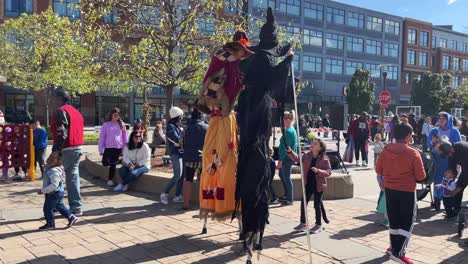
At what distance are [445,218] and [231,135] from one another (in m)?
4.20

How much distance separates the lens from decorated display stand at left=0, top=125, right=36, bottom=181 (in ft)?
33.3

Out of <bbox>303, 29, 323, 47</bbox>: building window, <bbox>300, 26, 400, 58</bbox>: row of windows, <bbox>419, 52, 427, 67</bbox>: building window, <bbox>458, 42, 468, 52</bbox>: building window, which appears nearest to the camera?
<bbox>303, 29, 323, 47</bbox>: building window

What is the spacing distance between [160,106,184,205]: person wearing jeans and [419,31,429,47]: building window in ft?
224

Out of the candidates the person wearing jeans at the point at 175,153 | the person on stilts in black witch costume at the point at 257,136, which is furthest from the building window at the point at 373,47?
the person on stilts in black witch costume at the point at 257,136

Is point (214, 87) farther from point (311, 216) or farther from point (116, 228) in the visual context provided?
point (311, 216)

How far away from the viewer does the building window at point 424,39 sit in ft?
223

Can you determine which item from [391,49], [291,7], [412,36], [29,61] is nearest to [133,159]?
[29,61]

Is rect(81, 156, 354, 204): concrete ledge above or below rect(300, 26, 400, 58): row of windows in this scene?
below

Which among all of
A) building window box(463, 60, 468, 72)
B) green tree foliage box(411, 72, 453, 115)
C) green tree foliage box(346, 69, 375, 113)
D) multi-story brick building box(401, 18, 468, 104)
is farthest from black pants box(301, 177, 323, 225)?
building window box(463, 60, 468, 72)

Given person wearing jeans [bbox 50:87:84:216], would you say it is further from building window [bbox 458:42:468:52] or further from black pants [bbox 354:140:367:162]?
building window [bbox 458:42:468:52]

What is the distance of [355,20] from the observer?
59.1 meters

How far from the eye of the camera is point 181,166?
7664 mm

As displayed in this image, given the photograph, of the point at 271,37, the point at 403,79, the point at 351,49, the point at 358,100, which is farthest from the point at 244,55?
the point at 403,79

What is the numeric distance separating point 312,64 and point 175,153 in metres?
49.3
